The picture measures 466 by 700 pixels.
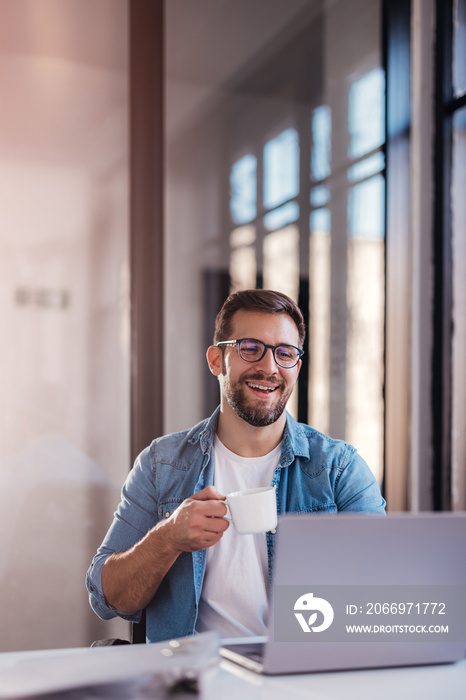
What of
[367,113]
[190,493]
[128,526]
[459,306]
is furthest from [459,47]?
[128,526]

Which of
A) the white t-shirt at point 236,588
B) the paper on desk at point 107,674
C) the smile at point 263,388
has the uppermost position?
the smile at point 263,388

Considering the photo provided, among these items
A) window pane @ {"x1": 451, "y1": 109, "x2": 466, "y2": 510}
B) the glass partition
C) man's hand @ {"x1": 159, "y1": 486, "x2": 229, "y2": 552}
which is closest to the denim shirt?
man's hand @ {"x1": 159, "y1": 486, "x2": 229, "y2": 552}

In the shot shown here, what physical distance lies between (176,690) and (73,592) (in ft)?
5.50

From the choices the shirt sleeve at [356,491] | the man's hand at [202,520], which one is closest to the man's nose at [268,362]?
the shirt sleeve at [356,491]

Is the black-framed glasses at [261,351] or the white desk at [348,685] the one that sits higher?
the black-framed glasses at [261,351]

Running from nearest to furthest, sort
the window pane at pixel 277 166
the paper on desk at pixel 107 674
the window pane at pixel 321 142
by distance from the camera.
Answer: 1. the paper on desk at pixel 107 674
2. the window pane at pixel 277 166
3. the window pane at pixel 321 142

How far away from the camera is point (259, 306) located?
5.26ft

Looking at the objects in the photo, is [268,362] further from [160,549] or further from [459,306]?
[459,306]

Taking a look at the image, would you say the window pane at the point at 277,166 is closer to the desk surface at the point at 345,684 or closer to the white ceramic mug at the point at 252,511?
the white ceramic mug at the point at 252,511

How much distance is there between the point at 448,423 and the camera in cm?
278

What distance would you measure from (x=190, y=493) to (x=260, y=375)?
1.06 ft

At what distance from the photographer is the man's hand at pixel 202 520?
1185mm

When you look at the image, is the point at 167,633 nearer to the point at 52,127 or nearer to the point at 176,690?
the point at 176,690

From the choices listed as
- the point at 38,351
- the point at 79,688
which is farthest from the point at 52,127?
the point at 79,688
